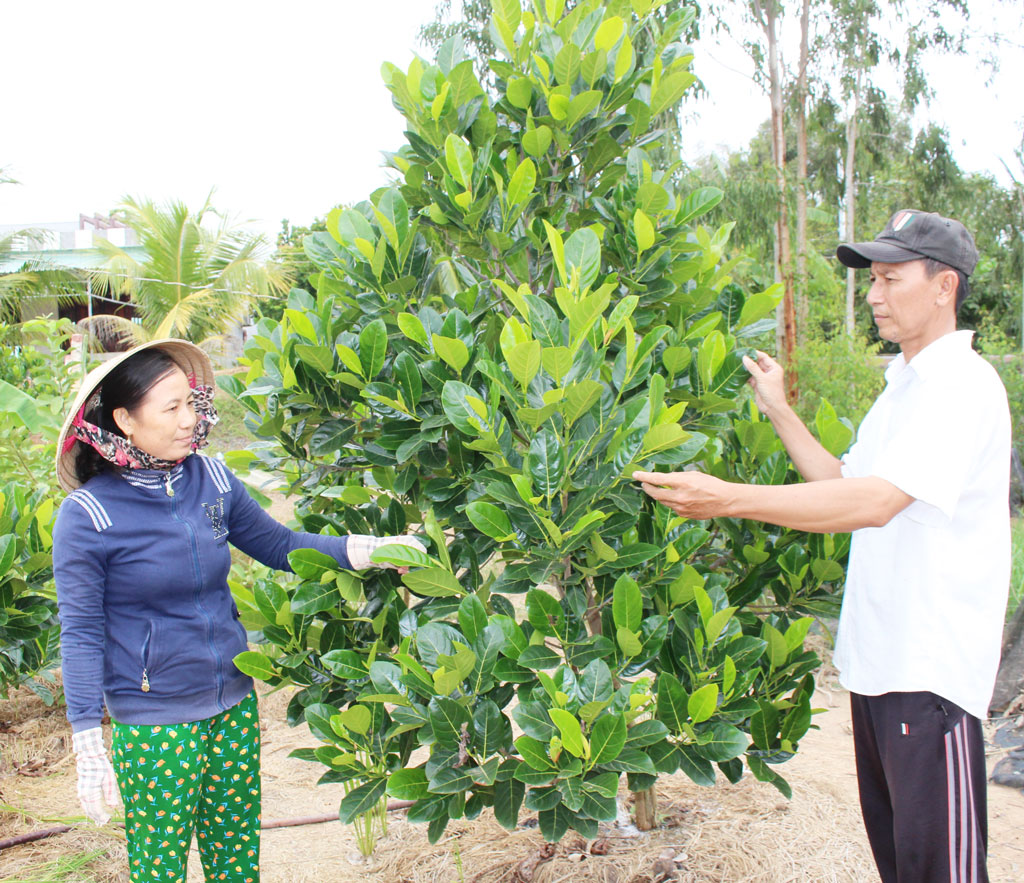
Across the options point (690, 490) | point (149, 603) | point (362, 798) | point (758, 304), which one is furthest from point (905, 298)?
point (149, 603)

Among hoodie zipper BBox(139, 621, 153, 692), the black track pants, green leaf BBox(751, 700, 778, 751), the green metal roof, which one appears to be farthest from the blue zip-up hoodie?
the green metal roof

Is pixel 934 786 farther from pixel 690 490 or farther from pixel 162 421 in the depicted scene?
pixel 162 421

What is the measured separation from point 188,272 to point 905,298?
585 inches

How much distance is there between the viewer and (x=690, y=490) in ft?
5.88

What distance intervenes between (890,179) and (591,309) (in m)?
29.5

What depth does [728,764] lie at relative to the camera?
2102 mm

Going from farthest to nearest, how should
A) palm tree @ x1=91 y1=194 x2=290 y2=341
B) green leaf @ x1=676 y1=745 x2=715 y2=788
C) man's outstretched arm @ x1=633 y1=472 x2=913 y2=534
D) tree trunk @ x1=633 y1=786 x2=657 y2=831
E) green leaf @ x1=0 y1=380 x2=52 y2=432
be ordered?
palm tree @ x1=91 y1=194 x2=290 y2=341 → green leaf @ x1=0 y1=380 x2=52 y2=432 → tree trunk @ x1=633 y1=786 x2=657 y2=831 → green leaf @ x1=676 y1=745 x2=715 y2=788 → man's outstretched arm @ x1=633 y1=472 x2=913 y2=534

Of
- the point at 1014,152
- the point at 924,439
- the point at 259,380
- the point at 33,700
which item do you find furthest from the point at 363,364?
the point at 1014,152

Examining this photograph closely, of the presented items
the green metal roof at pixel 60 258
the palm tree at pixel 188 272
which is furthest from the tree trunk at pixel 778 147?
the green metal roof at pixel 60 258

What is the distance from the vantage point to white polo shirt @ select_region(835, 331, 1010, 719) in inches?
71.6

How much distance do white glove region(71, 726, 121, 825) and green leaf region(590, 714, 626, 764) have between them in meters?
1.09

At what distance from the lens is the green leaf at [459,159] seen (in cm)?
201

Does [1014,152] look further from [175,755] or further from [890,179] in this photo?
[175,755]

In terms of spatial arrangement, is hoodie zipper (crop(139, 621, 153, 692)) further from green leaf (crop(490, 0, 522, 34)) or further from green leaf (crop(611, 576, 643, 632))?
green leaf (crop(490, 0, 522, 34))
